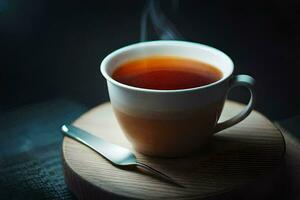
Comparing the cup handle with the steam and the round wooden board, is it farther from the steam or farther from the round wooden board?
the steam

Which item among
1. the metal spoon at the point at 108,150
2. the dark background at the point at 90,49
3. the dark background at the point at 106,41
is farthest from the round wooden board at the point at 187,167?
the dark background at the point at 106,41

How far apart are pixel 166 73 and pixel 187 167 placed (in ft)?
0.39

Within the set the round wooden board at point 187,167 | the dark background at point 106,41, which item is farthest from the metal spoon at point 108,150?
the dark background at point 106,41

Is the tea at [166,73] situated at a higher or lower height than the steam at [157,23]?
higher

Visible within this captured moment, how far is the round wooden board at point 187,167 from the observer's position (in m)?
0.42

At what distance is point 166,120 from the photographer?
1.44 feet

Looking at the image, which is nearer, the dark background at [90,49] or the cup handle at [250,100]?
the cup handle at [250,100]

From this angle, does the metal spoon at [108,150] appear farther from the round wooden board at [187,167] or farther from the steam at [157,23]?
the steam at [157,23]

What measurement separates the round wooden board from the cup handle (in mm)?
18

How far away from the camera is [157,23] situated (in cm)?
78

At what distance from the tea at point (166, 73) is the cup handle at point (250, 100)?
24 mm

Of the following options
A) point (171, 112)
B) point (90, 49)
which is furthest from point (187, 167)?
point (90, 49)

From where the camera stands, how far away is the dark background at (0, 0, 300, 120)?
70 centimetres

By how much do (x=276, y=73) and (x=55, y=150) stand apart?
423mm
